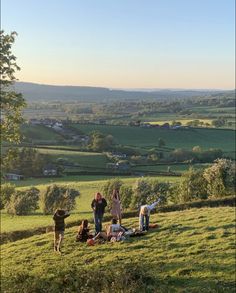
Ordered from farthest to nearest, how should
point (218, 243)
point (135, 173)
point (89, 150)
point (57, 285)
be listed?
1. point (89, 150)
2. point (135, 173)
3. point (218, 243)
4. point (57, 285)

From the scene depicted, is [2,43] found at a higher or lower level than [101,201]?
higher

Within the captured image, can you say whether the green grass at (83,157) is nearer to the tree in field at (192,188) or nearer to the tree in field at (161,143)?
the tree in field at (161,143)

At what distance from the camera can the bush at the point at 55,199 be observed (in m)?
64.3

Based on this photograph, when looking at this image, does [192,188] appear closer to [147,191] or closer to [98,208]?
[147,191]

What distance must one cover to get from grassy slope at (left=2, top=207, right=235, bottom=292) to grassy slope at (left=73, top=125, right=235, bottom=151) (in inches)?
4490

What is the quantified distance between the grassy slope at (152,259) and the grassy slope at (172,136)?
11403 centimetres

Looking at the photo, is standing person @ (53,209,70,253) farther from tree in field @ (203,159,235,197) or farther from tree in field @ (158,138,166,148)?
tree in field @ (158,138,166,148)

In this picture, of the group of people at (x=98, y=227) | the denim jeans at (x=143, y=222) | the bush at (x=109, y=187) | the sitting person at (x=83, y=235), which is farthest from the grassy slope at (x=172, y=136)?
the sitting person at (x=83, y=235)

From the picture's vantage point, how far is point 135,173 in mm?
96438

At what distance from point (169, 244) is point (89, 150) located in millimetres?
100889

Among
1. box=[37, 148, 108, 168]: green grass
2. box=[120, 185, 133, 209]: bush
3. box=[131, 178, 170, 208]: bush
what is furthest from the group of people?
box=[37, 148, 108, 168]: green grass

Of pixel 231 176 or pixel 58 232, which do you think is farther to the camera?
pixel 231 176

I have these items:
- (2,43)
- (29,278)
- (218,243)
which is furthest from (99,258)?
(2,43)

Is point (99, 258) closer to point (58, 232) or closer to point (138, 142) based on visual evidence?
point (58, 232)
